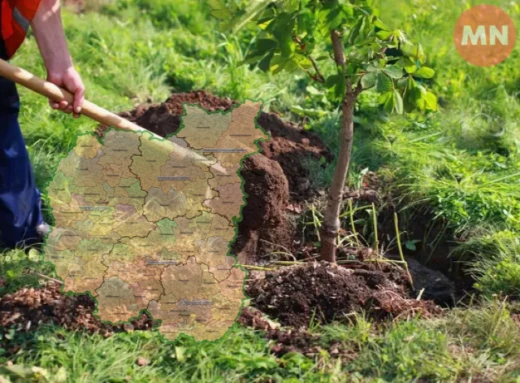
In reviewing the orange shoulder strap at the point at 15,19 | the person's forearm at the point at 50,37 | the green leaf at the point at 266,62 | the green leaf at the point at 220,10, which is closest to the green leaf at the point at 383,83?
the green leaf at the point at 266,62

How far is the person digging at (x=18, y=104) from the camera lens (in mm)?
3152

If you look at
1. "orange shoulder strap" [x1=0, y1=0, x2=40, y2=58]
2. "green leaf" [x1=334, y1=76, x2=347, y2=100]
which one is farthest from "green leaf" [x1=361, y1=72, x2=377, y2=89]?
"orange shoulder strap" [x1=0, y1=0, x2=40, y2=58]

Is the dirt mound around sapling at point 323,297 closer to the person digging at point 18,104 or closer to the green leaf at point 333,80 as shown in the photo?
the green leaf at point 333,80

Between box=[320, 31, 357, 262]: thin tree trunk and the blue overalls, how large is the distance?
143 cm

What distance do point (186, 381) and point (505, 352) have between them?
1.23m

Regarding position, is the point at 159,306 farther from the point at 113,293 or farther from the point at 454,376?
the point at 454,376

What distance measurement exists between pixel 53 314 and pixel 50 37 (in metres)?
1.19

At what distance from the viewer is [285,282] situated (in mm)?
3197

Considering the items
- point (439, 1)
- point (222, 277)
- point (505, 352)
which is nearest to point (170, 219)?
point (222, 277)

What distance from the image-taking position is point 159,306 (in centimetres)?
275

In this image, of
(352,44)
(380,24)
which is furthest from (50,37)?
(380,24)

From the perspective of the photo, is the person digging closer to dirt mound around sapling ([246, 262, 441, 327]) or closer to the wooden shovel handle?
the wooden shovel handle

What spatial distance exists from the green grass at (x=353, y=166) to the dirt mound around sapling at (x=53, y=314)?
60 millimetres

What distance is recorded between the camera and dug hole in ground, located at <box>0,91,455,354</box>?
2.95 meters
